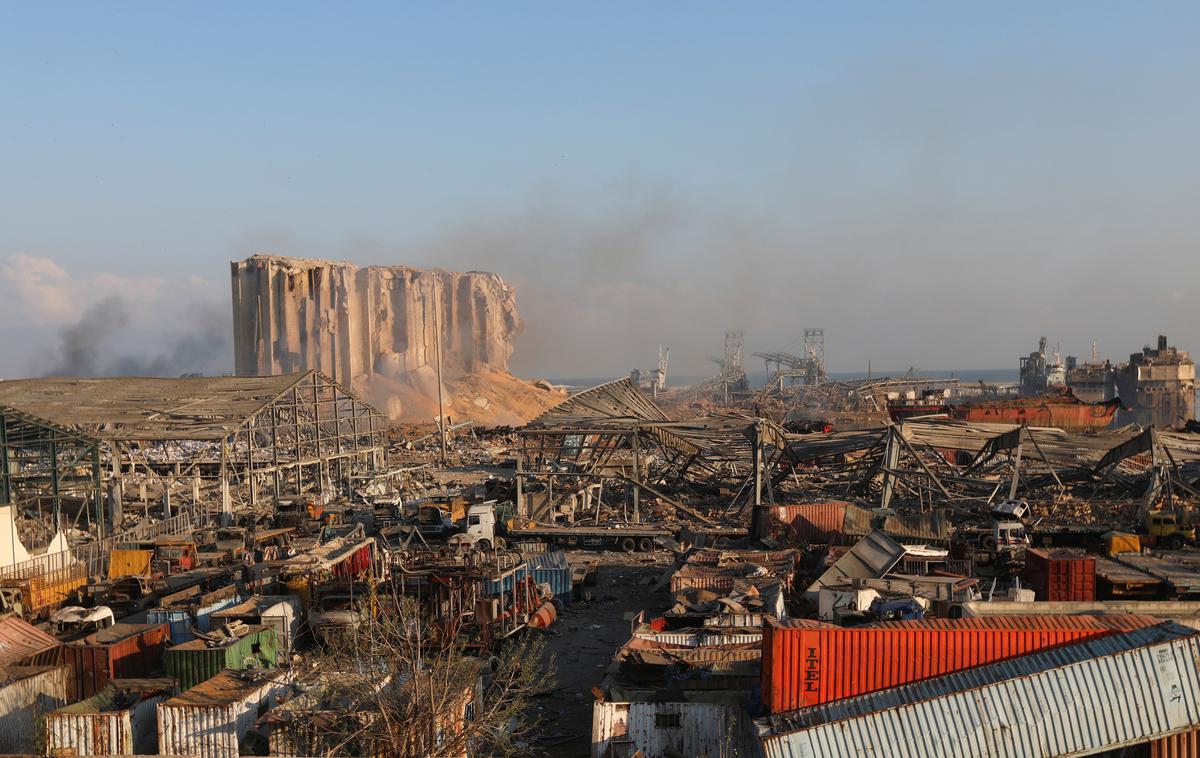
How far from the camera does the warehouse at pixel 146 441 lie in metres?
30.6

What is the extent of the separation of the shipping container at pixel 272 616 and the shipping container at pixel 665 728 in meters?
6.04

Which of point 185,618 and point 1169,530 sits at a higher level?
point 185,618

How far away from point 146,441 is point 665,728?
103 ft

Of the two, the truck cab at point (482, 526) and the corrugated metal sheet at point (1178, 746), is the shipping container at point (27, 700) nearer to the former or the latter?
the corrugated metal sheet at point (1178, 746)

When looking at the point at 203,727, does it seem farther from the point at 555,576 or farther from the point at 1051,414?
the point at 1051,414

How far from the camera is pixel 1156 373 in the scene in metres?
92.7

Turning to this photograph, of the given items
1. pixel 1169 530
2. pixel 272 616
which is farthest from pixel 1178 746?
pixel 1169 530

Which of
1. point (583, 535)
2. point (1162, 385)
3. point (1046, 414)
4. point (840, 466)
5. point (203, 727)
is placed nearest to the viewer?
point (203, 727)

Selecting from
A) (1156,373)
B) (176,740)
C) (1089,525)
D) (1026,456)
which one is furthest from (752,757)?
(1156,373)

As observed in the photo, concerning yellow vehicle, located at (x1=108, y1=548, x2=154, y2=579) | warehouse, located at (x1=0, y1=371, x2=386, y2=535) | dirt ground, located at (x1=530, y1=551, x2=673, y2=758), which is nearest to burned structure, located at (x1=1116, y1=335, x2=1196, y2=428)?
warehouse, located at (x1=0, y1=371, x2=386, y2=535)

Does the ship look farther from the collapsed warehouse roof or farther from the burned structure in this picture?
the burned structure

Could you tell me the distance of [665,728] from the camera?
13.5 m

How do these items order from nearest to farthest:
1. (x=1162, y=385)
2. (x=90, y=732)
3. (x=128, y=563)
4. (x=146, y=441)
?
1. (x=90, y=732)
2. (x=128, y=563)
3. (x=146, y=441)
4. (x=1162, y=385)

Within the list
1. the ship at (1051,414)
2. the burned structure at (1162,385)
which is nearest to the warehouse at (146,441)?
the ship at (1051,414)
